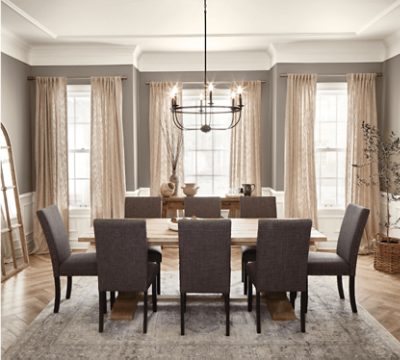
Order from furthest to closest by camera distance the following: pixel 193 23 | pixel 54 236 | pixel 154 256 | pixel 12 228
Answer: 1. pixel 12 228
2. pixel 193 23
3. pixel 154 256
4. pixel 54 236

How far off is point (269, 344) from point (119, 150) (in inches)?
143

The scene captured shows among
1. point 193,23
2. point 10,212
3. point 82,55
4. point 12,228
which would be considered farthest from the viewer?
point 82,55

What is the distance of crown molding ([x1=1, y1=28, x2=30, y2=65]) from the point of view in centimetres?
512

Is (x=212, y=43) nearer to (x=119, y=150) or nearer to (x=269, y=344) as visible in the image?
(x=119, y=150)

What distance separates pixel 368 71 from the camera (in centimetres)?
583

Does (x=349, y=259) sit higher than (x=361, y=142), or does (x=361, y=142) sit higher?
(x=361, y=142)

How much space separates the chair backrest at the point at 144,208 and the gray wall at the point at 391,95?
10.1 ft

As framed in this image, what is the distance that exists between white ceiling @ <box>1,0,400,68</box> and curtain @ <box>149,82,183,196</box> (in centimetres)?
59

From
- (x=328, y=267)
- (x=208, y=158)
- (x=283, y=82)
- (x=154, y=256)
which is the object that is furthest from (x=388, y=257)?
(x=208, y=158)

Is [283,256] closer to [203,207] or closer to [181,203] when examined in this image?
[203,207]

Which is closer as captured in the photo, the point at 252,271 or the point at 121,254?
the point at 121,254

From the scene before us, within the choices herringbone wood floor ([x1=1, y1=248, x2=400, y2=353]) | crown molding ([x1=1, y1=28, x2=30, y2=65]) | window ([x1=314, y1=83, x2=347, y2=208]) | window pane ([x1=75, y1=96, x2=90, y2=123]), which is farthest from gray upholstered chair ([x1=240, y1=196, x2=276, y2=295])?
crown molding ([x1=1, y1=28, x2=30, y2=65])

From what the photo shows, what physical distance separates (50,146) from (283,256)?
3963 millimetres

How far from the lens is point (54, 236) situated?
3.49m
